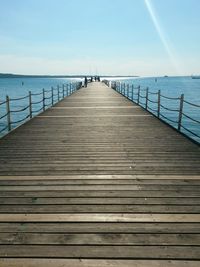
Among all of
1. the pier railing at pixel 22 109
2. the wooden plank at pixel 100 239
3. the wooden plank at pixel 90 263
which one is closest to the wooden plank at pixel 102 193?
the wooden plank at pixel 100 239

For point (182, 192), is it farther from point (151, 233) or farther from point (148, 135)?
point (148, 135)

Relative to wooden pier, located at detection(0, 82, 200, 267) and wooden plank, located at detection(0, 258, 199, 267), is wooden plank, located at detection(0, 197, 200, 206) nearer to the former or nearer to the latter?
wooden pier, located at detection(0, 82, 200, 267)

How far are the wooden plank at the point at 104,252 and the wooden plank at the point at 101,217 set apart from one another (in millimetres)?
619

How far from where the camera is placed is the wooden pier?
334cm

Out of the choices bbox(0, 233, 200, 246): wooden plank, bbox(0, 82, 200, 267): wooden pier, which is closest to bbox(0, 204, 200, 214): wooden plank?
bbox(0, 82, 200, 267): wooden pier

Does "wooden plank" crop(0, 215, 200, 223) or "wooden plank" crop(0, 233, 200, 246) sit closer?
"wooden plank" crop(0, 233, 200, 246)

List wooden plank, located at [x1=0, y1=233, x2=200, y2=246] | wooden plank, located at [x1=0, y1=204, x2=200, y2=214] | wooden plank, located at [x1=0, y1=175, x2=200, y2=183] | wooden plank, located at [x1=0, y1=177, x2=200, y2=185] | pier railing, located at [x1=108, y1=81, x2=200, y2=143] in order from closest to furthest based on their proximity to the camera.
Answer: wooden plank, located at [x1=0, y1=233, x2=200, y2=246]
wooden plank, located at [x1=0, y1=204, x2=200, y2=214]
wooden plank, located at [x1=0, y1=177, x2=200, y2=185]
wooden plank, located at [x1=0, y1=175, x2=200, y2=183]
pier railing, located at [x1=108, y1=81, x2=200, y2=143]

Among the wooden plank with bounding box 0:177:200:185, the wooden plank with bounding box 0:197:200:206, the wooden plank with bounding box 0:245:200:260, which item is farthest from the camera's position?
the wooden plank with bounding box 0:177:200:185

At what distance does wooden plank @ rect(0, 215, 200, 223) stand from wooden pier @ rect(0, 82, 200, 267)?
0.01 metres

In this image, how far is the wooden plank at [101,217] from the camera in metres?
4.06

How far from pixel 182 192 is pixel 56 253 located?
2.55 m

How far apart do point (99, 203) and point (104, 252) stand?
4.09 ft

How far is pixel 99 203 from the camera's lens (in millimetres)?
4574

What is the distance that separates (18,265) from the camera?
10.3 ft
